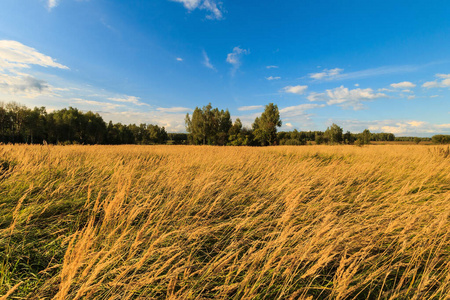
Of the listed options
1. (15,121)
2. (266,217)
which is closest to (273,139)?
(266,217)

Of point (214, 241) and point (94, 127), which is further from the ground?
point (94, 127)

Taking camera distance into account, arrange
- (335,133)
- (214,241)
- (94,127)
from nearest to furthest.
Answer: (214,241) → (94,127) → (335,133)

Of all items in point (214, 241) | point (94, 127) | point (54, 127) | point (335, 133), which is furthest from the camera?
point (335, 133)

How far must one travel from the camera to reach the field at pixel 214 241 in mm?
1292

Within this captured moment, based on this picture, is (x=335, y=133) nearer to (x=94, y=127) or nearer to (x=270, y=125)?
(x=270, y=125)

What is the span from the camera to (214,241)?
84.6 inches

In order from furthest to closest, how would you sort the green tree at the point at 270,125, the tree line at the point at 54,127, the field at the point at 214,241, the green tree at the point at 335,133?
the green tree at the point at 335,133
the green tree at the point at 270,125
the tree line at the point at 54,127
the field at the point at 214,241

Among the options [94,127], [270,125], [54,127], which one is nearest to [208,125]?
[270,125]

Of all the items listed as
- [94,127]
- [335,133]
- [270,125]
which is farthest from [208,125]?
[335,133]

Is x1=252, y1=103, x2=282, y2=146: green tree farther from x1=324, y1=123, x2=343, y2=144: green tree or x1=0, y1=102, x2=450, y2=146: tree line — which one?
x1=324, y1=123, x2=343, y2=144: green tree

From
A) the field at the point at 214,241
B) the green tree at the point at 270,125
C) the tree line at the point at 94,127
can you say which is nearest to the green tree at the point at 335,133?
the tree line at the point at 94,127

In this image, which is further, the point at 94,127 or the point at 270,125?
the point at 94,127

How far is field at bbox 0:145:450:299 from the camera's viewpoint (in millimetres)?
1292

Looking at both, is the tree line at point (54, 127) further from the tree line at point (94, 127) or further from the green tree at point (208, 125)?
the green tree at point (208, 125)
